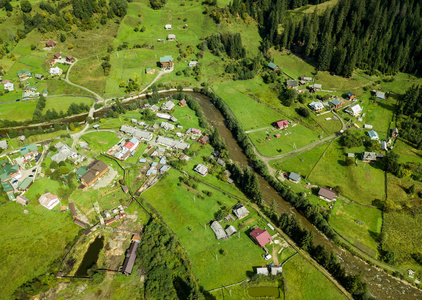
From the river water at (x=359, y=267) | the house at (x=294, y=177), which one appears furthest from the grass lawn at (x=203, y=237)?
the house at (x=294, y=177)

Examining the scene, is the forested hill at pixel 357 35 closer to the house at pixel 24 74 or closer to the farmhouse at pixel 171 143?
the farmhouse at pixel 171 143

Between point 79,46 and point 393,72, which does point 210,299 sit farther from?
point 79,46

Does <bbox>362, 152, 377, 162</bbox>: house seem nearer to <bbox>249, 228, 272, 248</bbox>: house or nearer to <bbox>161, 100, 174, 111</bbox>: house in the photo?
<bbox>249, 228, 272, 248</bbox>: house

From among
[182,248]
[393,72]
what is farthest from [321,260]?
[393,72]

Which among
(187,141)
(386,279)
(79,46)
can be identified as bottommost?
(386,279)

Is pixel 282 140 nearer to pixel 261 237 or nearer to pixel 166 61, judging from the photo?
pixel 261 237

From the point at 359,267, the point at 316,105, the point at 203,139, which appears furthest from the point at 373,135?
the point at 203,139
